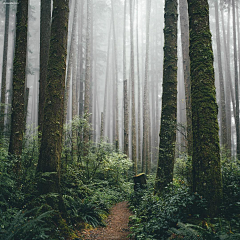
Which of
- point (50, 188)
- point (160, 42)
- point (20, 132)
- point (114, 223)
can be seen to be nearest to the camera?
point (50, 188)

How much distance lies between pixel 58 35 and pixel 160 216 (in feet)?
17.5

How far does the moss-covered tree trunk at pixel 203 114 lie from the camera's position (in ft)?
12.7

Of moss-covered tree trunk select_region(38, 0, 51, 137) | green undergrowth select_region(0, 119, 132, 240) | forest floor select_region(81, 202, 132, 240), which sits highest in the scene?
moss-covered tree trunk select_region(38, 0, 51, 137)

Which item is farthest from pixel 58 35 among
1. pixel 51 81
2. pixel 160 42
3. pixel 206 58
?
pixel 160 42

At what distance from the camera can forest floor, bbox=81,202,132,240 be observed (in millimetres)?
4841

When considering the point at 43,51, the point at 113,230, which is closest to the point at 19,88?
the point at 43,51

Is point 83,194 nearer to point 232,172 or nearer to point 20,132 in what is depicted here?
point 20,132

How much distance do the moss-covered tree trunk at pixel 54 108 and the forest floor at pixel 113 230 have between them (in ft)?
4.76

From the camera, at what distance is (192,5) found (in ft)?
14.6

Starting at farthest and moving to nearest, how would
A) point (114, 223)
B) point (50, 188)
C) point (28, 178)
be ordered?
point (114, 223), point (28, 178), point (50, 188)

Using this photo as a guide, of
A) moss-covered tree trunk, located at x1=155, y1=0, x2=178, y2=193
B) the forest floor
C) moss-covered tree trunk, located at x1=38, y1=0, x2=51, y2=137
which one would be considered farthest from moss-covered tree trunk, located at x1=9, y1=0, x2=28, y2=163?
moss-covered tree trunk, located at x1=155, y1=0, x2=178, y2=193

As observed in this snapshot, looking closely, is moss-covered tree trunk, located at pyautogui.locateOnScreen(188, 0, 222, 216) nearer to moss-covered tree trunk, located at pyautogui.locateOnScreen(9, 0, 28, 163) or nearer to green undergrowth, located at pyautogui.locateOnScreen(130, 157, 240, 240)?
green undergrowth, located at pyautogui.locateOnScreen(130, 157, 240, 240)

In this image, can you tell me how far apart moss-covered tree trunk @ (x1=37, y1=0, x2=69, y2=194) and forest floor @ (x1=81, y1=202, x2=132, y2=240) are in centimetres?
145

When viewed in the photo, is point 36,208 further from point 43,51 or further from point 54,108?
point 43,51
